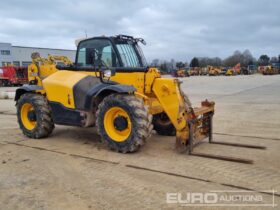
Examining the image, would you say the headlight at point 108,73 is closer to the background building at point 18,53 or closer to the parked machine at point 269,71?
the parked machine at point 269,71

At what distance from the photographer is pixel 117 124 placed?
21.2ft

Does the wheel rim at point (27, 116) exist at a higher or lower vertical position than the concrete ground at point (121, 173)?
higher

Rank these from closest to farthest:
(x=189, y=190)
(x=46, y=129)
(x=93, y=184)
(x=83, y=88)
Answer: (x=189, y=190)
(x=93, y=184)
(x=83, y=88)
(x=46, y=129)

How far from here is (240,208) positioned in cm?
403

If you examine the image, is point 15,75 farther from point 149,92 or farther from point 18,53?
point 18,53

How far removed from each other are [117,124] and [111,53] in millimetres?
1666

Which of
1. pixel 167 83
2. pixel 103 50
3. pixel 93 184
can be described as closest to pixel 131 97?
pixel 167 83

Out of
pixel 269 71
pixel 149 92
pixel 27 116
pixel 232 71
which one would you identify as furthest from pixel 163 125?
pixel 232 71

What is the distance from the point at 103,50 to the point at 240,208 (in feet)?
15.0

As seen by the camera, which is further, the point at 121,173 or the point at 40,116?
the point at 40,116

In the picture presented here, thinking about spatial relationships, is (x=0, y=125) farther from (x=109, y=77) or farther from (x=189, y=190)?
(x=189, y=190)

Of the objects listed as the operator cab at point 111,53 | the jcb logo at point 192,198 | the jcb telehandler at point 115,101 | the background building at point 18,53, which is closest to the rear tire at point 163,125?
the jcb telehandler at point 115,101

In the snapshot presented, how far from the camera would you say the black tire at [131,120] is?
612 cm

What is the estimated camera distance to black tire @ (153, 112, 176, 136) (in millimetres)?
7844
